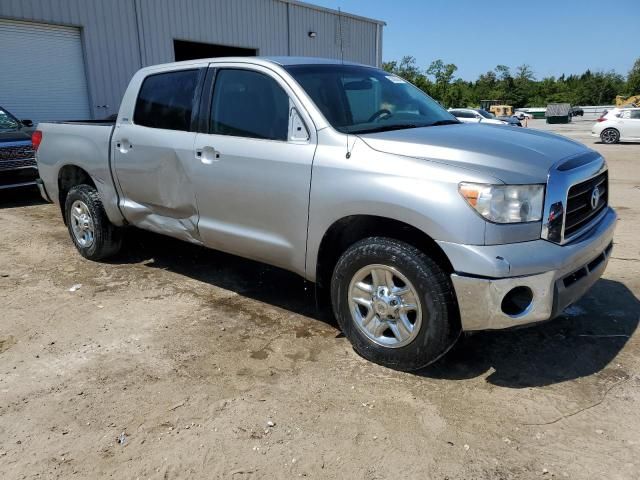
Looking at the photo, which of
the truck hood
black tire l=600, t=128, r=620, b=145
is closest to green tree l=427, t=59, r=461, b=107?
black tire l=600, t=128, r=620, b=145

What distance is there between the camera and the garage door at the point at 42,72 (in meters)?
12.1

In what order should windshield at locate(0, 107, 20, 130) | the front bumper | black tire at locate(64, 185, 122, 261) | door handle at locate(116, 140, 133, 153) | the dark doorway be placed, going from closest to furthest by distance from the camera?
the front bumper, door handle at locate(116, 140, 133, 153), black tire at locate(64, 185, 122, 261), windshield at locate(0, 107, 20, 130), the dark doorway

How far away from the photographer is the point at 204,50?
61.2 feet

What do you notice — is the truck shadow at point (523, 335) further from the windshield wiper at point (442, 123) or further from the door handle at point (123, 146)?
the windshield wiper at point (442, 123)

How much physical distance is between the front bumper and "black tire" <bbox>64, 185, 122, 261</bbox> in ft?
12.1

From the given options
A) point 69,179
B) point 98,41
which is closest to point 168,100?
point 69,179

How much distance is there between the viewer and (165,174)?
440 cm

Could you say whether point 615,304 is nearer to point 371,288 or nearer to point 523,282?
point 523,282

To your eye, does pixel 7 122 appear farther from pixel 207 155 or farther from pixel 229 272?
pixel 207 155

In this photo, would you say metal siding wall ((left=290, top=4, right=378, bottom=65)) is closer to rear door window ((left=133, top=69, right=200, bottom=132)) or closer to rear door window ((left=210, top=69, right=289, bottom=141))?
rear door window ((left=133, top=69, right=200, bottom=132))

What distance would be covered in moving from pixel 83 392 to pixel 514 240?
2.58 metres

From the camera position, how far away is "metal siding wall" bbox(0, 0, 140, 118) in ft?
41.8

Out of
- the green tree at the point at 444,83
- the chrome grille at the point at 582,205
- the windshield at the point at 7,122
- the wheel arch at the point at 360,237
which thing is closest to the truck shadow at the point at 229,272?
the wheel arch at the point at 360,237

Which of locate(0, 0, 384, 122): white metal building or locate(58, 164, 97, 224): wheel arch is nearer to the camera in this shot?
locate(58, 164, 97, 224): wheel arch
